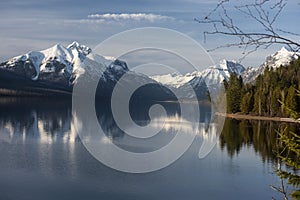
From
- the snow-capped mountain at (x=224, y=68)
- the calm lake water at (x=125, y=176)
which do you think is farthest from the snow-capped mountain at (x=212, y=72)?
the calm lake water at (x=125, y=176)

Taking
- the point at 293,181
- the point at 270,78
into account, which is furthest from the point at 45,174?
the point at 270,78

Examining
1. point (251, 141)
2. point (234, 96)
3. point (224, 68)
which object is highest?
point (234, 96)

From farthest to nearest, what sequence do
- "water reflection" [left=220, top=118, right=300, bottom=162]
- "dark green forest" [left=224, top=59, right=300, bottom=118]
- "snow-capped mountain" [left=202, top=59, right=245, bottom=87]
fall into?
1. "dark green forest" [left=224, top=59, right=300, bottom=118]
2. "water reflection" [left=220, top=118, right=300, bottom=162]
3. "snow-capped mountain" [left=202, top=59, right=245, bottom=87]

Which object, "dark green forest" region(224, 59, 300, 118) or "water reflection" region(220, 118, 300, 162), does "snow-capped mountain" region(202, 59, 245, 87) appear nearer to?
"water reflection" region(220, 118, 300, 162)

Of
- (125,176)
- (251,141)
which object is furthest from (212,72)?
(251,141)

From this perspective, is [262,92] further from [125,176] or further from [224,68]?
[224,68]

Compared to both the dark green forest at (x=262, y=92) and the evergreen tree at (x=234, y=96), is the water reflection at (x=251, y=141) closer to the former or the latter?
the dark green forest at (x=262, y=92)

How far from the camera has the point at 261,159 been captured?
90.8ft

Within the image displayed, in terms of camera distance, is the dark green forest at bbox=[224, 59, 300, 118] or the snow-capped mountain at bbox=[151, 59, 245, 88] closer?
the snow-capped mountain at bbox=[151, 59, 245, 88]

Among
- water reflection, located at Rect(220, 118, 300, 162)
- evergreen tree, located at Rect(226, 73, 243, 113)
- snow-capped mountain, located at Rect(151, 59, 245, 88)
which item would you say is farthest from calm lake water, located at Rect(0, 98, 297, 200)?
evergreen tree, located at Rect(226, 73, 243, 113)

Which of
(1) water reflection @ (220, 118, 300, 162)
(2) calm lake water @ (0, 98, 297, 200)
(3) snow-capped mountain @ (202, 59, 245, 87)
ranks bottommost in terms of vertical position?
(2) calm lake water @ (0, 98, 297, 200)

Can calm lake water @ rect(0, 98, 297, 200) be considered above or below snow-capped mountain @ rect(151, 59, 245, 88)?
below

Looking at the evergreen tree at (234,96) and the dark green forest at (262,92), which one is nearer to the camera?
the dark green forest at (262,92)

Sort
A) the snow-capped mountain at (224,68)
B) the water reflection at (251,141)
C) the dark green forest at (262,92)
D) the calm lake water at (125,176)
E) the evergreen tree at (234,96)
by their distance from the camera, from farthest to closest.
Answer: the evergreen tree at (234,96), the dark green forest at (262,92), the water reflection at (251,141), the calm lake water at (125,176), the snow-capped mountain at (224,68)
